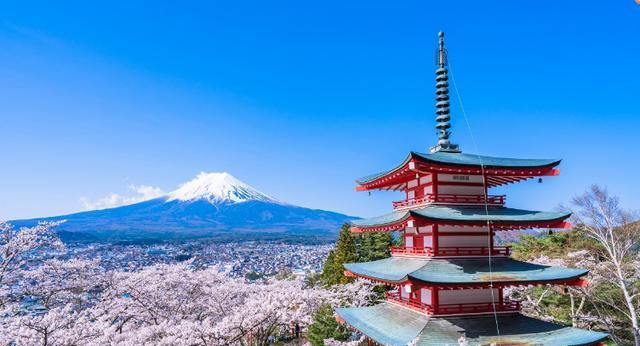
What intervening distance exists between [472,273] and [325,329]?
11718 millimetres

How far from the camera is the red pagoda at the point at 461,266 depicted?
1227cm

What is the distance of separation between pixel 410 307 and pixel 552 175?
21.1ft

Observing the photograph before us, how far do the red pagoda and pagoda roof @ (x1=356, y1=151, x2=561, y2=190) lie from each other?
1.3 inches

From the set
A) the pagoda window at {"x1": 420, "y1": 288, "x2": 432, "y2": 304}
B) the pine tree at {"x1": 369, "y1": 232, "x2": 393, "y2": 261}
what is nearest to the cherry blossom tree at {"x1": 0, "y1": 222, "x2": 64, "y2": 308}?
the pagoda window at {"x1": 420, "y1": 288, "x2": 432, "y2": 304}

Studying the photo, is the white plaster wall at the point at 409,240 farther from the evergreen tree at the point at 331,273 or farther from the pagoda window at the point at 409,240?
the evergreen tree at the point at 331,273

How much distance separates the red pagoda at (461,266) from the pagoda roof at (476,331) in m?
0.03

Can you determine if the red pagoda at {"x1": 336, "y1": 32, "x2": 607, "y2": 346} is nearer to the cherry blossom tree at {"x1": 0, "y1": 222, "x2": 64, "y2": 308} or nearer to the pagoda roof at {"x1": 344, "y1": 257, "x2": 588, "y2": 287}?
the pagoda roof at {"x1": 344, "y1": 257, "x2": 588, "y2": 287}

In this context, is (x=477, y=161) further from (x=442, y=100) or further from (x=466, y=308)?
(x=466, y=308)

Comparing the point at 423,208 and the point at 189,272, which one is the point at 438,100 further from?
Result: the point at 189,272

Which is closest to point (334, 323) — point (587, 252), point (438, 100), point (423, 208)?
point (423, 208)

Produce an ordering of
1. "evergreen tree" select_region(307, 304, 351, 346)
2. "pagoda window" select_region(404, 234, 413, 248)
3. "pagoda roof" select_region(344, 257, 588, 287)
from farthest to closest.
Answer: "evergreen tree" select_region(307, 304, 351, 346), "pagoda window" select_region(404, 234, 413, 248), "pagoda roof" select_region(344, 257, 588, 287)

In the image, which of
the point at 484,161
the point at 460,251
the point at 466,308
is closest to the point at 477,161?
the point at 484,161

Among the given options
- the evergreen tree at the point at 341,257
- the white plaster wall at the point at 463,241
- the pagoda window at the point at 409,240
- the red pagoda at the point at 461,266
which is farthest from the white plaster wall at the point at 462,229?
the evergreen tree at the point at 341,257

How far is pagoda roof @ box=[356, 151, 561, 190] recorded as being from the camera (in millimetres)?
13133
